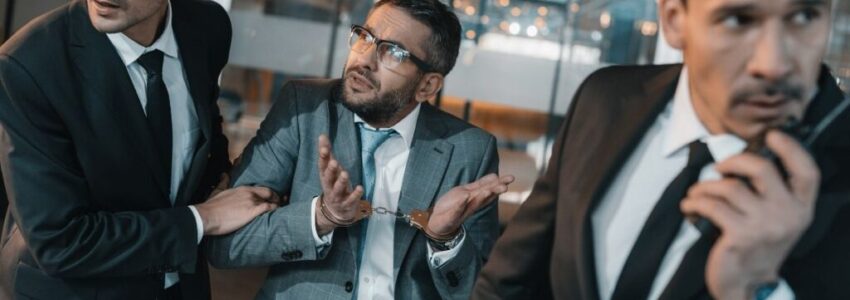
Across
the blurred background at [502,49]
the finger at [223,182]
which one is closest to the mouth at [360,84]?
the finger at [223,182]

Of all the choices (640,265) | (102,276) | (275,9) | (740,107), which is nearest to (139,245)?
(102,276)

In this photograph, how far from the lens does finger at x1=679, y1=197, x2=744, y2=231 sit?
903 mm

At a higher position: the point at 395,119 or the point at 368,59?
the point at 368,59

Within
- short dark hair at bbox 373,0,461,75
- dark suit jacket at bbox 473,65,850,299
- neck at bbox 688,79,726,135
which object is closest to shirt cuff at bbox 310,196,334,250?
short dark hair at bbox 373,0,461,75

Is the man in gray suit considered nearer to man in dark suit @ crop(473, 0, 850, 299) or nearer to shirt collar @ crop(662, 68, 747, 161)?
man in dark suit @ crop(473, 0, 850, 299)

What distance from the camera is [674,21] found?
108 cm

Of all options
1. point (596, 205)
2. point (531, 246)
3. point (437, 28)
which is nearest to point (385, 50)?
point (437, 28)

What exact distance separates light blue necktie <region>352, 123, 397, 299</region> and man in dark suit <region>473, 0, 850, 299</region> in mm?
939

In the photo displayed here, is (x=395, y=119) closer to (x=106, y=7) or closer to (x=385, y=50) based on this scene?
(x=385, y=50)

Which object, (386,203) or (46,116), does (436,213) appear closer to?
(386,203)

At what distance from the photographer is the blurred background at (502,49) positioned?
19.6ft

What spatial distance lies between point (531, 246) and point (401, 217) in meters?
0.94

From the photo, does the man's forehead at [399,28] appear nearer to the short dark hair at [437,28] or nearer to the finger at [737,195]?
the short dark hair at [437,28]

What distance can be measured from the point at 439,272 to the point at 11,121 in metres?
0.95
